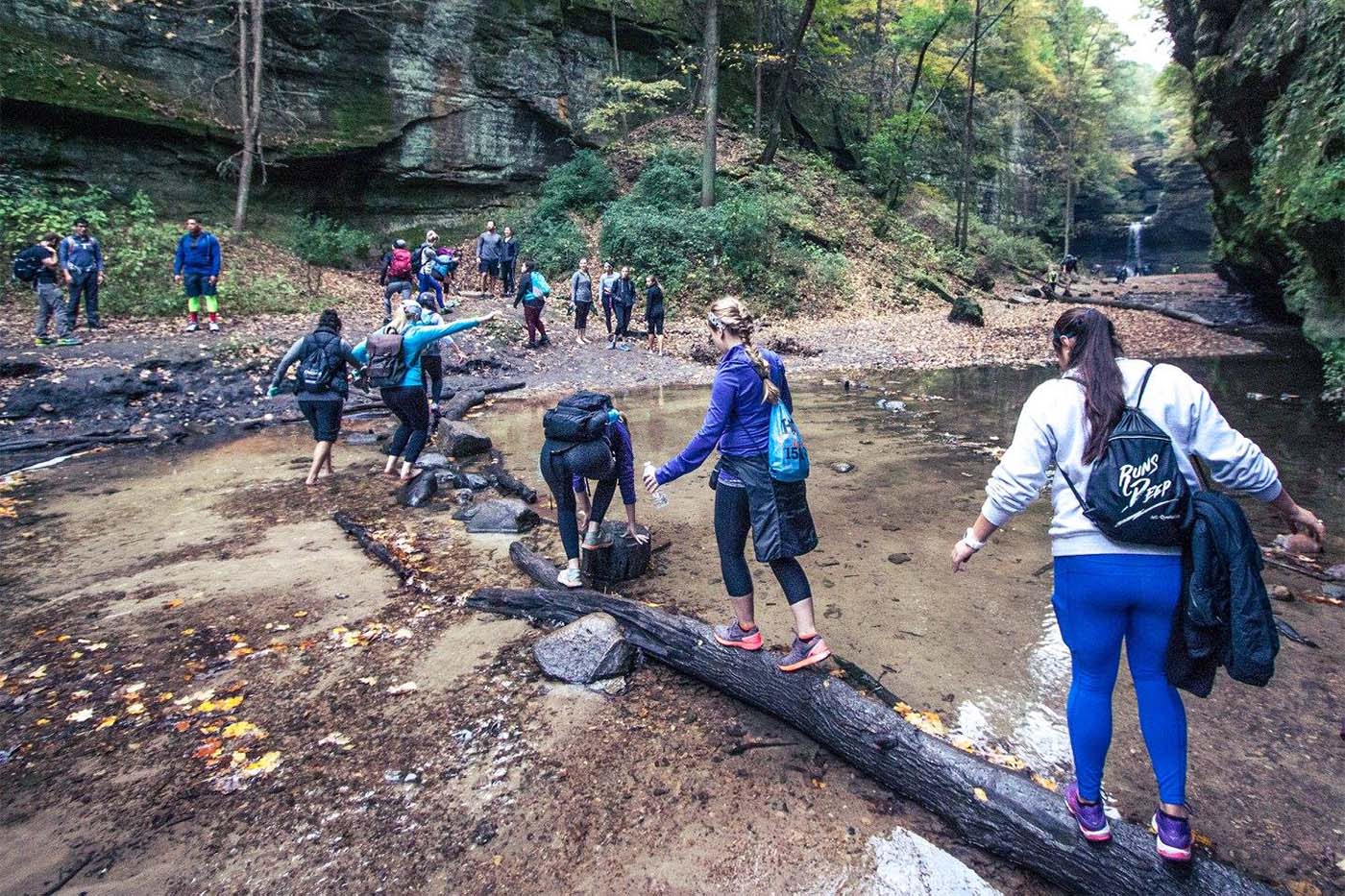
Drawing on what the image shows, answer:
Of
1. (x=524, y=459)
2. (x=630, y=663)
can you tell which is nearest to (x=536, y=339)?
(x=524, y=459)

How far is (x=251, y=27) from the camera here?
750 inches

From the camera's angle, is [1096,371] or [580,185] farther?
[580,185]

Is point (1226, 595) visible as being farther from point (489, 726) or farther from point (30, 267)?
point (30, 267)

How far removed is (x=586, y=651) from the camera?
4.31 m

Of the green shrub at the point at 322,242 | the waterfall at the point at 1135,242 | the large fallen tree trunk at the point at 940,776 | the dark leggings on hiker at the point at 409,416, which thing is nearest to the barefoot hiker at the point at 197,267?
the green shrub at the point at 322,242

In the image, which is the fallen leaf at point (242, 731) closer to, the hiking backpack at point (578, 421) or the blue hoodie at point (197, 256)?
the hiking backpack at point (578, 421)

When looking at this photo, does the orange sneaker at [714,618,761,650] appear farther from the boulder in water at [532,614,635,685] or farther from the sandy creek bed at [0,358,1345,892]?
the boulder in water at [532,614,635,685]

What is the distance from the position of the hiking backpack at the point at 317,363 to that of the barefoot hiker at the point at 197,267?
7432mm

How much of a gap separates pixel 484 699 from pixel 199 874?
59.0 inches

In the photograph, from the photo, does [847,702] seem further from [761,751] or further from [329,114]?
[329,114]

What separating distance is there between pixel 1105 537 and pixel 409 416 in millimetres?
6973

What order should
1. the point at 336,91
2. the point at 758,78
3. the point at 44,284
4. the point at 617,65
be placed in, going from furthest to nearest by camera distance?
1. the point at 758,78
2. the point at 617,65
3. the point at 336,91
4. the point at 44,284

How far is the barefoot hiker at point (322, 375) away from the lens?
24.7 ft

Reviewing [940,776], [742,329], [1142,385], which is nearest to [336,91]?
[742,329]
